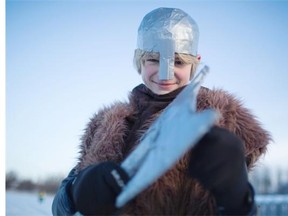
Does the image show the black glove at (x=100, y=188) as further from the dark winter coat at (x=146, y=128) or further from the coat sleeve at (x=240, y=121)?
the coat sleeve at (x=240, y=121)

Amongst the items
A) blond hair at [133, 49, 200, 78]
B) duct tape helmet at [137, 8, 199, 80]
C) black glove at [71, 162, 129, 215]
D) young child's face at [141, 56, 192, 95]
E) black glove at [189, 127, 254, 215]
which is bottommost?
black glove at [71, 162, 129, 215]

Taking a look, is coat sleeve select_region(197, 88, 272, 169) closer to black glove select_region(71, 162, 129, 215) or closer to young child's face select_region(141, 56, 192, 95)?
young child's face select_region(141, 56, 192, 95)

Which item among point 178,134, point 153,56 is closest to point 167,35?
point 153,56

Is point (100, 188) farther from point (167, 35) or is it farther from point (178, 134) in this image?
point (167, 35)

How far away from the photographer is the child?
464mm

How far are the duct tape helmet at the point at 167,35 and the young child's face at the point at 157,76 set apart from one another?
2 cm

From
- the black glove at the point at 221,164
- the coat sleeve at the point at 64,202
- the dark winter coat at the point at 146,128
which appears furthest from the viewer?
the coat sleeve at the point at 64,202

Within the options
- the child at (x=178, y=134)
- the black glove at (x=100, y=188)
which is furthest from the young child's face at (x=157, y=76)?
the black glove at (x=100, y=188)

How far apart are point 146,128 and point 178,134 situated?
265 mm

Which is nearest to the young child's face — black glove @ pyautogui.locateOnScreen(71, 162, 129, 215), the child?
the child

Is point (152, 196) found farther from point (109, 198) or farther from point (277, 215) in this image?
point (277, 215)

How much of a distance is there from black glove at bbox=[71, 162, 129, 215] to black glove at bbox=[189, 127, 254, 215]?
12 cm

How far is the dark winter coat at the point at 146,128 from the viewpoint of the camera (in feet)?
2.01
